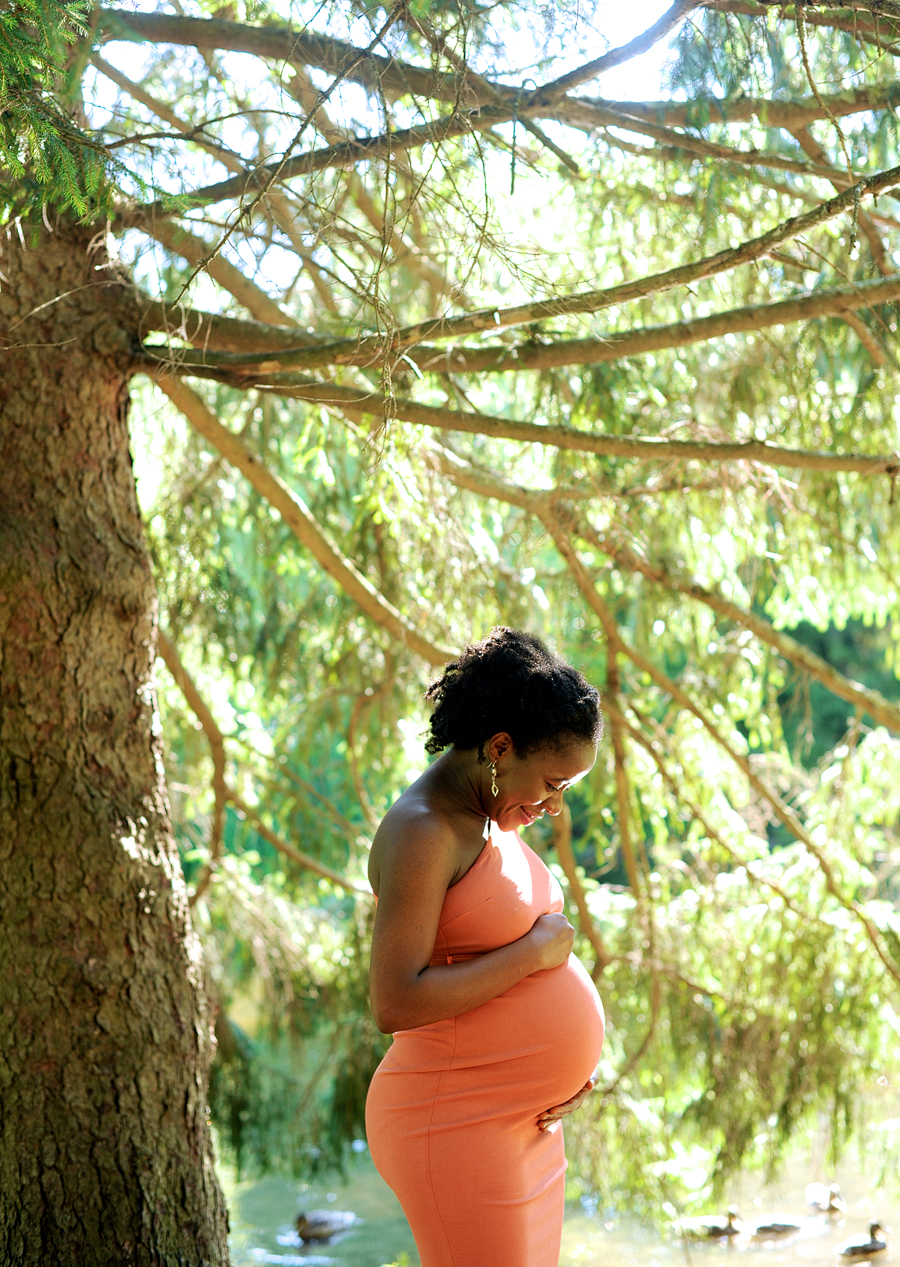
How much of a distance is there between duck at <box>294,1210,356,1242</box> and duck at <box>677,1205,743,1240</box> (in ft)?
5.75

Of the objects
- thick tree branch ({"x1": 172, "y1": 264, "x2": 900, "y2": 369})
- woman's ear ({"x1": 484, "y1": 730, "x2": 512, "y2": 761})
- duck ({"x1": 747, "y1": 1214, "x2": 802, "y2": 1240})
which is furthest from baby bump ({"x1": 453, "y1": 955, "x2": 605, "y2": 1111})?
duck ({"x1": 747, "y1": 1214, "x2": 802, "y2": 1240})

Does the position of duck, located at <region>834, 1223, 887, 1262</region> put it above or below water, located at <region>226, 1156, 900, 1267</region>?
above

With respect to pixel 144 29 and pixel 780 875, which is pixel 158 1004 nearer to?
pixel 144 29

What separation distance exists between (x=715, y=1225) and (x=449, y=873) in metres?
4.43

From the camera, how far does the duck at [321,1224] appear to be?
5.48 meters

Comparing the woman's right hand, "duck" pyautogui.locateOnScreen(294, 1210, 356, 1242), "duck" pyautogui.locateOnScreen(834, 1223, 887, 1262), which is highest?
the woman's right hand

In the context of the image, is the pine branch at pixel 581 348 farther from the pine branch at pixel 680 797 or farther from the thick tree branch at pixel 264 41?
the pine branch at pixel 680 797

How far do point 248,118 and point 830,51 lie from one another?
5.47 ft

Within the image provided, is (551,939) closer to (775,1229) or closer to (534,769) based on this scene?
(534,769)

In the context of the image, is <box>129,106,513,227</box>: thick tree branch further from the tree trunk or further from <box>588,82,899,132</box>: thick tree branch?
<box>588,82,899,132</box>: thick tree branch

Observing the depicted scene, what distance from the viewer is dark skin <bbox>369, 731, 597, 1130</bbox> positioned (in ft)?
5.47

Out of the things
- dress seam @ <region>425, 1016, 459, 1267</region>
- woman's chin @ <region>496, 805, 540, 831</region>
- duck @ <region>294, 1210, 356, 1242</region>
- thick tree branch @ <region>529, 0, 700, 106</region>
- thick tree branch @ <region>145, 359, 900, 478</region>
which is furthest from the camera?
duck @ <region>294, 1210, 356, 1242</region>

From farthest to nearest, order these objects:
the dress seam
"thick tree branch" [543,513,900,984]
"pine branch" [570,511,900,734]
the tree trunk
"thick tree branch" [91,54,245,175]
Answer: "thick tree branch" [543,513,900,984]
"pine branch" [570,511,900,734]
"thick tree branch" [91,54,245,175]
the tree trunk
the dress seam

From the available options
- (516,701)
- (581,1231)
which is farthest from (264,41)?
(581,1231)
